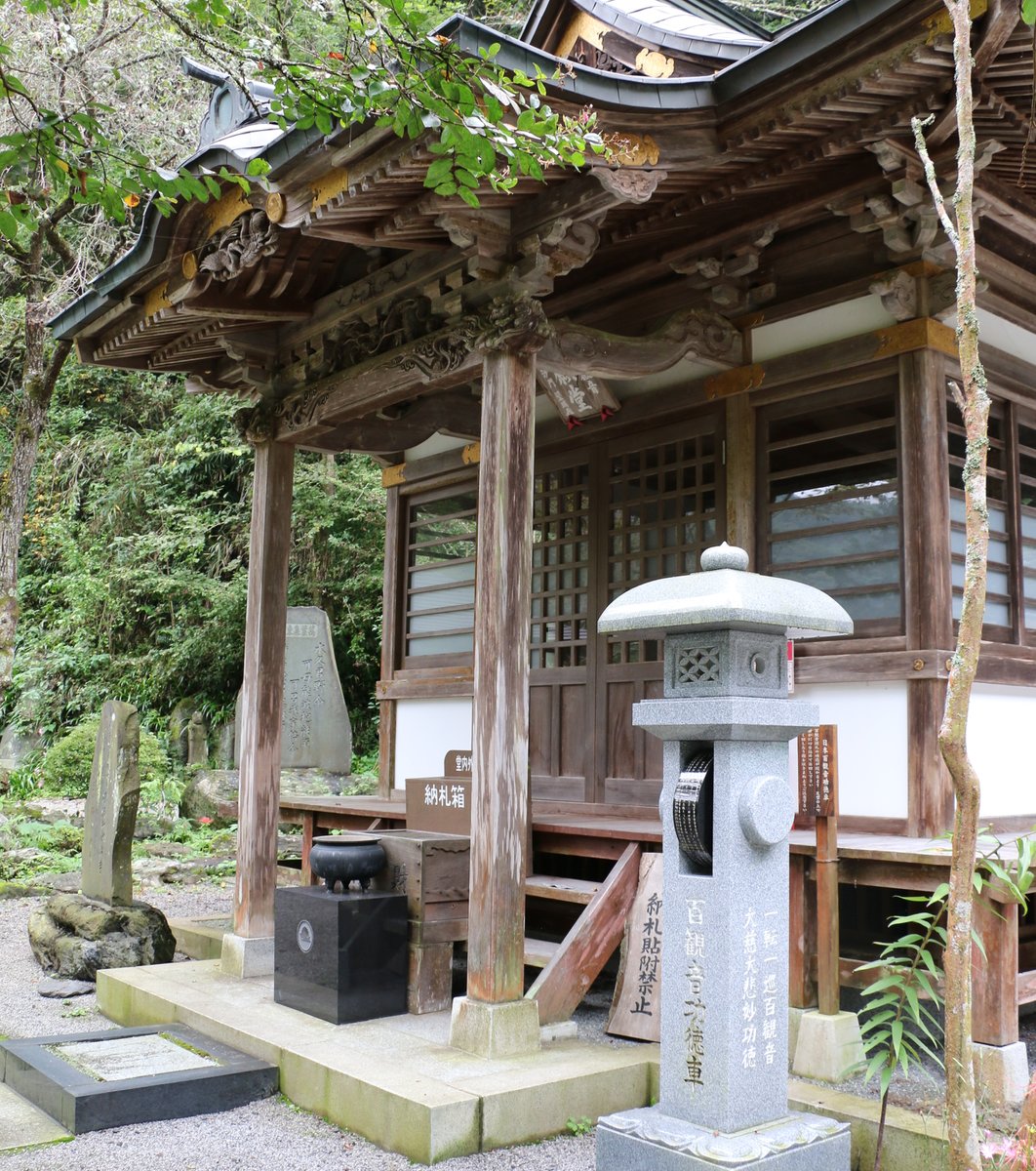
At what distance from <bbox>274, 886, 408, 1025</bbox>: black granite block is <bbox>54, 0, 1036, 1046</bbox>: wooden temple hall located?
82 cm

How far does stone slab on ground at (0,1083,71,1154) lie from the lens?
463cm

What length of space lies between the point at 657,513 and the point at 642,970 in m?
2.95

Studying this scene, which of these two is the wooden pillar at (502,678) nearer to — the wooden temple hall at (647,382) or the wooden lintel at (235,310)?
the wooden temple hall at (647,382)

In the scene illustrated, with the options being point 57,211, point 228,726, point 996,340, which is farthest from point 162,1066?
point 228,726

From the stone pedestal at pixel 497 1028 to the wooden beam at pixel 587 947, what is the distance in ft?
0.33

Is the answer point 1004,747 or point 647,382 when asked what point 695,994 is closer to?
point 1004,747

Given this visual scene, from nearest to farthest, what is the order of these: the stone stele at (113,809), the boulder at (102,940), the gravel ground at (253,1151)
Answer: the gravel ground at (253,1151)
the boulder at (102,940)
the stone stele at (113,809)

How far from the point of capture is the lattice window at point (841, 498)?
235 inches

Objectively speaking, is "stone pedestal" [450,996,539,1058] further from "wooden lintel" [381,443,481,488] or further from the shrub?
the shrub

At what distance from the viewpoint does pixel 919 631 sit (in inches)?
222

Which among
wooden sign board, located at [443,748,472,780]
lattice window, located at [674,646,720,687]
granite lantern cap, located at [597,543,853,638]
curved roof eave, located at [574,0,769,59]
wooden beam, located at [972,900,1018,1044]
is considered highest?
curved roof eave, located at [574,0,769,59]

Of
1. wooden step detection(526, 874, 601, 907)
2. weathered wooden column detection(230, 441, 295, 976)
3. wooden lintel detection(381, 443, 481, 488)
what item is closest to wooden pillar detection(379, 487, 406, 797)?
wooden lintel detection(381, 443, 481, 488)

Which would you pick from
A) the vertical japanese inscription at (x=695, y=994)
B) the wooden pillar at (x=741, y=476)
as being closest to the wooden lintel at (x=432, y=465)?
the wooden pillar at (x=741, y=476)

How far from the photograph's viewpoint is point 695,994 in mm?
3830
